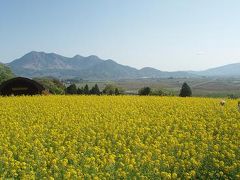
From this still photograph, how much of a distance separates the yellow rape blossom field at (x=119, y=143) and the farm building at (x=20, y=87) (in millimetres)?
18049

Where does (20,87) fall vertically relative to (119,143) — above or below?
above

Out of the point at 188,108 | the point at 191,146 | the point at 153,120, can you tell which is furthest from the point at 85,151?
the point at 188,108

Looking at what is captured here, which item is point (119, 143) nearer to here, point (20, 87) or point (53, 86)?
point (20, 87)

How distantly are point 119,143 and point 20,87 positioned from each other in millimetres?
29428

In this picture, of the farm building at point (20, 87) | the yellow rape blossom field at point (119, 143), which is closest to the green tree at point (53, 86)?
the farm building at point (20, 87)

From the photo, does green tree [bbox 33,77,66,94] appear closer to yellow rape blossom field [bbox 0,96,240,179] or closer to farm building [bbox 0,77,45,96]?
farm building [bbox 0,77,45,96]

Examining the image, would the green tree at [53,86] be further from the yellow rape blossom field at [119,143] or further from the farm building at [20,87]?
the yellow rape blossom field at [119,143]

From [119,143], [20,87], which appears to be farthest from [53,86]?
[119,143]

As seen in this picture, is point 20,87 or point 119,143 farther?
point 20,87

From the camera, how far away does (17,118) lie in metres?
17.6

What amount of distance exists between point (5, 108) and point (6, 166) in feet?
37.8

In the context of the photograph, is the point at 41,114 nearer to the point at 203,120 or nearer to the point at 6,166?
the point at 203,120

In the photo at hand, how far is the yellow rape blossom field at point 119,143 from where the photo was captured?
9.78m

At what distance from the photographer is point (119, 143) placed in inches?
472
